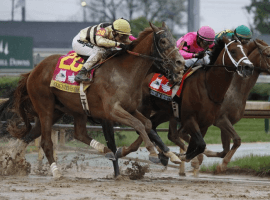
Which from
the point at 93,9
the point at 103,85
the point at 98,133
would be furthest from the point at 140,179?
the point at 93,9

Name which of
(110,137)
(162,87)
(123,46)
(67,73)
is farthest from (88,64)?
(162,87)

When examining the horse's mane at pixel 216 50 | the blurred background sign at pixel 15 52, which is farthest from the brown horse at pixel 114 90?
the blurred background sign at pixel 15 52

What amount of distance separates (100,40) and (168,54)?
3.27ft

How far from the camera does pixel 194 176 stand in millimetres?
8289

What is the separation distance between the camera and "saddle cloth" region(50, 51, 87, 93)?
24.2 feet

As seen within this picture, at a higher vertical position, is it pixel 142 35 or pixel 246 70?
pixel 142 35

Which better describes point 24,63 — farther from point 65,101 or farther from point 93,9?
point 65,101

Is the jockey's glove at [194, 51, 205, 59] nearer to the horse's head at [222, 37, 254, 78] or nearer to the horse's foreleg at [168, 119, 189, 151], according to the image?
the horse's head at [222, 37, 254, 78]

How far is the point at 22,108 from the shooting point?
329 inches

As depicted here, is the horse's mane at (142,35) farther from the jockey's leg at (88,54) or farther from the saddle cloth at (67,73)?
the saddle cloth at (67,73)

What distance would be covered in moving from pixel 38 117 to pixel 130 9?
3494 centimetres

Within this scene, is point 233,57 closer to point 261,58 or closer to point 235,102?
point 235,102

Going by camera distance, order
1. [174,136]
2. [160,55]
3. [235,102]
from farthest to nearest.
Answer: [174,136]
[235,102]
[160,55]

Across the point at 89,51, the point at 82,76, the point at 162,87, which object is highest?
the point at 89,51
